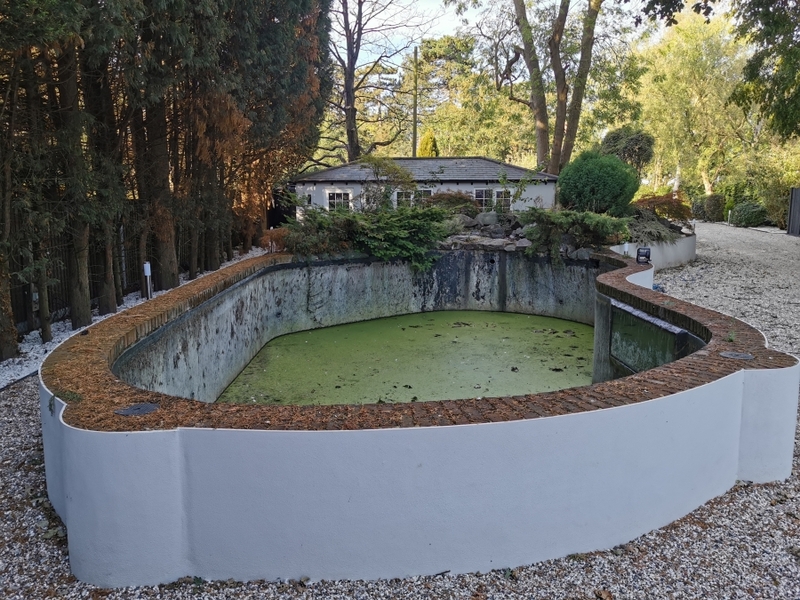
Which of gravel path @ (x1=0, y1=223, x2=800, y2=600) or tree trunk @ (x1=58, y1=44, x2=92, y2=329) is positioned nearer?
gravel path @ (x1=0, y1=223, x2=800, y2=600)

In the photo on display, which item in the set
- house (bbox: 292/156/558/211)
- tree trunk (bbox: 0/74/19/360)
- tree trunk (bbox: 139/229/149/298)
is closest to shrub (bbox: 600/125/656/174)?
house (bbox: 292/156/558/211)

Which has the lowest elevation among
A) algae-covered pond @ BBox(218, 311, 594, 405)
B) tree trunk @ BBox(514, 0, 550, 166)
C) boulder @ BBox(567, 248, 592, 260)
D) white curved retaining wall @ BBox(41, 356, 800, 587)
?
algae-covered pond @ BBox(218, 311, 594, 405)

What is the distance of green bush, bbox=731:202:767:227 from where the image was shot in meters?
21.9

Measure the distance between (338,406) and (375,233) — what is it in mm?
7098

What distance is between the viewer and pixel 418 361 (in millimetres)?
7324

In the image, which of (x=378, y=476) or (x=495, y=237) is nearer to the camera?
(x=378, y=476)

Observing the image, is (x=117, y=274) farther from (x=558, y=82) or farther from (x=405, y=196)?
(x=558, y=82)

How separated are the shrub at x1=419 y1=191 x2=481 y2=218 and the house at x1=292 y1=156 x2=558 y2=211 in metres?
0.58

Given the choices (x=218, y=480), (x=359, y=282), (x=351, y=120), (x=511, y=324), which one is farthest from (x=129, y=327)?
(x=351, y=120)

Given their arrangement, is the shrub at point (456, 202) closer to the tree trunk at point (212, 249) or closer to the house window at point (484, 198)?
the house window at point (484, 198)

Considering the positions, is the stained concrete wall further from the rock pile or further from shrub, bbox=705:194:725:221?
shrub, bbox=705:194:725:221

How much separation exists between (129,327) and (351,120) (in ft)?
57.3

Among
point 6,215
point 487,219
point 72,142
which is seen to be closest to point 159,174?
point 72,142

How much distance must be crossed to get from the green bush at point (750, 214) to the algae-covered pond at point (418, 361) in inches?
642
